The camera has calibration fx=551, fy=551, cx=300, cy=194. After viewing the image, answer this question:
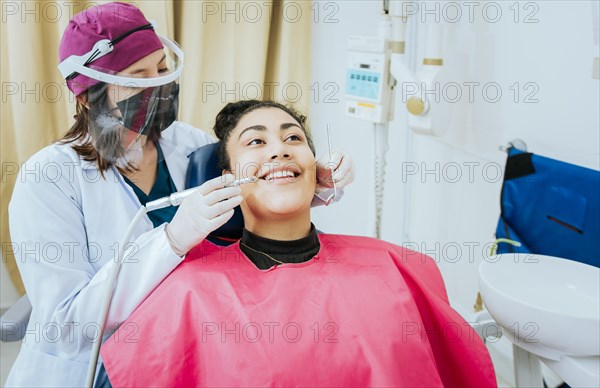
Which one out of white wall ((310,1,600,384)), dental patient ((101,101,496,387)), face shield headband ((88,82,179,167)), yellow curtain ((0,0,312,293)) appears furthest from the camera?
yellow curtain ((0,0,312,293))

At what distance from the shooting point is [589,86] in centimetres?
145

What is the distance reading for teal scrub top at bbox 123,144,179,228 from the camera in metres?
1.33

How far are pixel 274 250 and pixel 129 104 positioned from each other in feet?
1.49

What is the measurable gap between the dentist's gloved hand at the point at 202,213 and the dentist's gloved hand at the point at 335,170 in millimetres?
341

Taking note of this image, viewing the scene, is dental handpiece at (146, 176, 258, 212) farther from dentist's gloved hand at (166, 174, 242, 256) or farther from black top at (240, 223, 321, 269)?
black top at (240, 223, 321, 269)

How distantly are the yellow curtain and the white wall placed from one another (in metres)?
0.26

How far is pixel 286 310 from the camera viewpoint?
1.09m

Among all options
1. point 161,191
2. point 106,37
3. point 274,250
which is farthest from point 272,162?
point 106,37

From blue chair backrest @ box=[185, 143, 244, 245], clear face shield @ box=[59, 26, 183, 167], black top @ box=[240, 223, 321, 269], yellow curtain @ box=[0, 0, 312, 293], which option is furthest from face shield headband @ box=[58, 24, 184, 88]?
yellow curtain @ box=[0, 0, 312, 293]

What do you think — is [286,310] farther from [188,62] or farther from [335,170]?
[188,62]

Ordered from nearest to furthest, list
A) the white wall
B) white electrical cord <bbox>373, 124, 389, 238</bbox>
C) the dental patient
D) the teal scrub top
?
the dental patient
the teal scrub top
the white wall
white electrical cord <bbox>373, 124, 389, 238</bbox>

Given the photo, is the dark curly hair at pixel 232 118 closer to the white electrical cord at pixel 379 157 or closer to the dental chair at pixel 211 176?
the dental chair at pixel 211 176

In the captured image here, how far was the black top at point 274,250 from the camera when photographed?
4.17 ft

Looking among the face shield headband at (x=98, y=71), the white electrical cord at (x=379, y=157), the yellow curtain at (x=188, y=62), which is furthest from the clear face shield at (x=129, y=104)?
the white electrical cord at (x=379, y=157)
